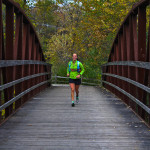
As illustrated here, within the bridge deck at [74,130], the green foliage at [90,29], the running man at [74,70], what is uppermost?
the green foliage at [90,29]

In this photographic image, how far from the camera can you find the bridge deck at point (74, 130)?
468cm

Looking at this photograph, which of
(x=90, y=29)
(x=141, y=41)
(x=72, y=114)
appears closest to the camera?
(x=141, y=41)

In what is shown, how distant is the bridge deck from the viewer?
184 inches

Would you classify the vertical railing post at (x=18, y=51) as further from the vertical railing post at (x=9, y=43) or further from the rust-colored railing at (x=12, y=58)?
the vertical railing post at (x=9, y=43)

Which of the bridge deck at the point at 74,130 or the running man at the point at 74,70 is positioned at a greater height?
the running man at the point at 74,70

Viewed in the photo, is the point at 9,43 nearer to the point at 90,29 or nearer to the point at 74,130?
the point at 74,130

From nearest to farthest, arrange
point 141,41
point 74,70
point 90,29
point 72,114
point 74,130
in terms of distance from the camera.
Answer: point 74,130, point 141,41, point 72,114, point 74,70, point 90,29

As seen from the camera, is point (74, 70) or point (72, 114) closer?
point (72, 114)

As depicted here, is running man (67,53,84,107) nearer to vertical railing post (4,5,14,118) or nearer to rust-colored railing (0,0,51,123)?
rust-colored railing (0,0,51,123)

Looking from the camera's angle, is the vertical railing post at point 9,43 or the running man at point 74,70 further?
the running man at point 74,70

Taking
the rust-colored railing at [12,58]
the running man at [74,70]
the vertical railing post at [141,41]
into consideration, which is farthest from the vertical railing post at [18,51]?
the vertical railing post at [141,41]

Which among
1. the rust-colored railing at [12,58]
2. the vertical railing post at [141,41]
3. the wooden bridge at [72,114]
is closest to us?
the wooden bridge at [72,114]

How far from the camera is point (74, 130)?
5.62 metres

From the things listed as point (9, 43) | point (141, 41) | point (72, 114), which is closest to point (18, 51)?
point (9, 43)
